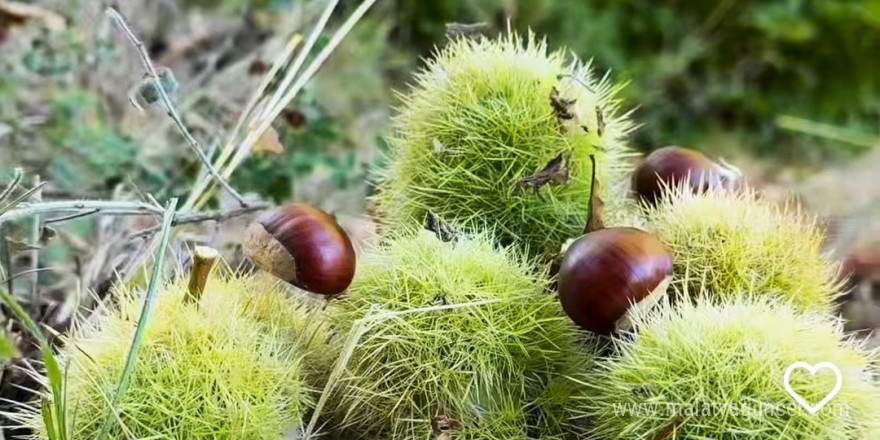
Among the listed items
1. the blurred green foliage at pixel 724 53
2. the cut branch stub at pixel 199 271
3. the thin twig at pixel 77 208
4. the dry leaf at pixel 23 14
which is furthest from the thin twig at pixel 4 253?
the blurred green foliage at pixel 724 53

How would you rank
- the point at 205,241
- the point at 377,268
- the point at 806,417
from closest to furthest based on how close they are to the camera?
the point at 806,417, the point at 377,268, the point at 205,241

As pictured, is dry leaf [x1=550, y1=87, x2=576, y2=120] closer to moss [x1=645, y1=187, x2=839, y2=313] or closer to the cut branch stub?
moss [x1=645, y1=187, x2=839, y2=313]

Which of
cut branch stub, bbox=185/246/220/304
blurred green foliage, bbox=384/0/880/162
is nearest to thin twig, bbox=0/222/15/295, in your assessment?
cut branch stub, bbox=185/246/220/304

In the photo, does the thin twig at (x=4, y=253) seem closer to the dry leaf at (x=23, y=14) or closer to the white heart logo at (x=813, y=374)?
the white heart logo at (x=813, y=374)

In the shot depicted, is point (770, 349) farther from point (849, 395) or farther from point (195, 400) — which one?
point (195, 400)

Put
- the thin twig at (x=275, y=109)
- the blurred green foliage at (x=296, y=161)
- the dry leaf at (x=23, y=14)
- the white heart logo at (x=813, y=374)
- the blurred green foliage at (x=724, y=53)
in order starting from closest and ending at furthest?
the white heart logo at (x=813, y=374) → the thin twig at (x=275, y=109) → the blurred green foliage at (x=296, y=161) → the dry leaf at (x=23, y=14) → the blurred green foliage at (x=724, y=53)

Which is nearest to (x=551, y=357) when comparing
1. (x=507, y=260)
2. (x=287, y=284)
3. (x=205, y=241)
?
(x=507, y=260)
